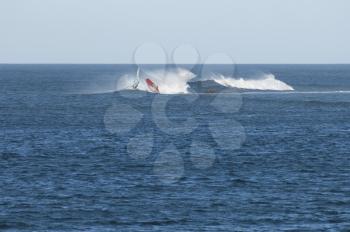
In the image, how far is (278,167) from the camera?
58562mm

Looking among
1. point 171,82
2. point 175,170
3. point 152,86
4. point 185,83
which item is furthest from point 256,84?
point 175,170

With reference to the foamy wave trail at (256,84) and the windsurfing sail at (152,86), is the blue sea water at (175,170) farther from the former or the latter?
the foamy wave trail at (256,84)

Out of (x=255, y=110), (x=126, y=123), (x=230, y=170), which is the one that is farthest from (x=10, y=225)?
Answer: (x=255, y=110)

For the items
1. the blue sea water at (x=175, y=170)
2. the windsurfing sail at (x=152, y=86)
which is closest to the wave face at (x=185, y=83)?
the windsurfing sail at (x=152, y=86)

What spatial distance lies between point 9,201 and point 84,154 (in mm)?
18478

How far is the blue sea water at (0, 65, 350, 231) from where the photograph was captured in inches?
1678

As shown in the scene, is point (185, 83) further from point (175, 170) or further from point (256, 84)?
point (175, 170)

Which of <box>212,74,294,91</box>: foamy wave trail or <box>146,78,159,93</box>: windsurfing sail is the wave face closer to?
<box>212,74,294,91</box>: foamy wave trail

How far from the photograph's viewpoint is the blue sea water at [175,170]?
4262 centimetres

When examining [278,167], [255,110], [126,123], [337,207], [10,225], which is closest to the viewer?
[10,225]

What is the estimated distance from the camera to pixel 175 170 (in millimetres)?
56906

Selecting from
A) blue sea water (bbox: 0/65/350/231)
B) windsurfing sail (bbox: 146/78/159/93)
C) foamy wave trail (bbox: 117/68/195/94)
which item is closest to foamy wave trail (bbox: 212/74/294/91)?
foamy wave trail (bbox: 117/68/195/94)

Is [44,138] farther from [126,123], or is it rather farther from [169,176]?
[169,176]

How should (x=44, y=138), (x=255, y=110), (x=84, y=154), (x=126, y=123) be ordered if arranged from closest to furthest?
(x=84, y=154) → (x=44, y=138) → (x=126, y=123) → (x=255, y=110)
